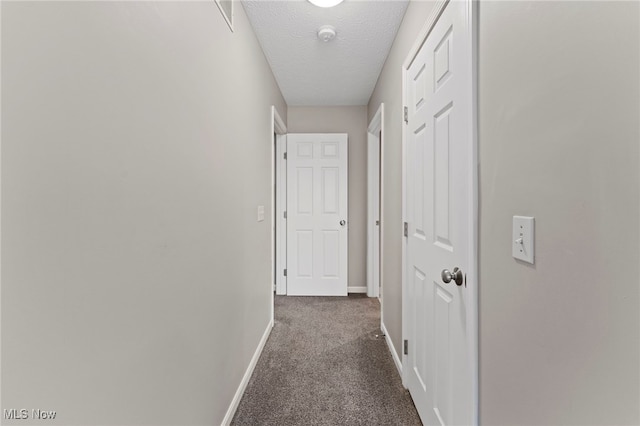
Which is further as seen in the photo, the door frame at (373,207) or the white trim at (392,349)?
the door frame at (373,207)

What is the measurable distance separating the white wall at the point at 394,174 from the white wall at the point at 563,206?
3.49 ft

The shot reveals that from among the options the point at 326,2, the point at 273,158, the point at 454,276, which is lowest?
the point at 454,276

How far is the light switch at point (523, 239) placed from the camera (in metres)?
0.76

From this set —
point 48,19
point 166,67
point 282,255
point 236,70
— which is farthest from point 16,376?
point 282,255

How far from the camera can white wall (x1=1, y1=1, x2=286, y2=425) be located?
1.77 feet

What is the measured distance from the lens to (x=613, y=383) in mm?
546

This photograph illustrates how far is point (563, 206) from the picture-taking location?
0.66 m

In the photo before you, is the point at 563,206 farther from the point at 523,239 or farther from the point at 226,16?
the point at 226,16

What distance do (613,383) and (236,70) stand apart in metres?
1.94

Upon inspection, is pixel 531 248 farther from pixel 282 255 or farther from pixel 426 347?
pixel 282 255

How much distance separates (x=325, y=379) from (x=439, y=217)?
1322 millimetres

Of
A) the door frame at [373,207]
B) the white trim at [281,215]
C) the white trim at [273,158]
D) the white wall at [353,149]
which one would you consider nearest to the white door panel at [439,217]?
the white trim at [273,158]

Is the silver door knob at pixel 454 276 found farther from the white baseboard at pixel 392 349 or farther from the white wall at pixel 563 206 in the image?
the white baseboard at pixel 392 349

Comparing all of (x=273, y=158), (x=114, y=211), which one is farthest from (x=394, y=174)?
(x=114, y=211)
